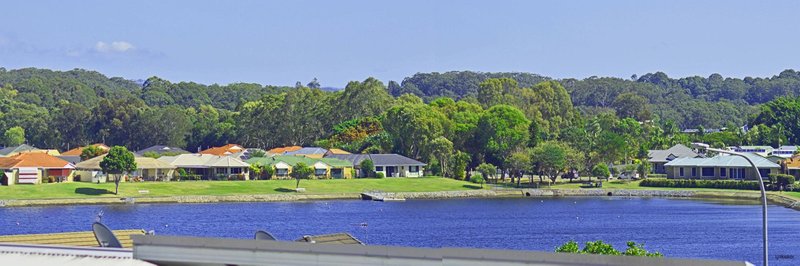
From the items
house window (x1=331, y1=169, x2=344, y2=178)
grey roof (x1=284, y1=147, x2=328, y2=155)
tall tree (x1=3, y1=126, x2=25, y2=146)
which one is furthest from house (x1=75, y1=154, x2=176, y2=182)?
tall tree (x1=3, y1=126, x2=25, y2=146)

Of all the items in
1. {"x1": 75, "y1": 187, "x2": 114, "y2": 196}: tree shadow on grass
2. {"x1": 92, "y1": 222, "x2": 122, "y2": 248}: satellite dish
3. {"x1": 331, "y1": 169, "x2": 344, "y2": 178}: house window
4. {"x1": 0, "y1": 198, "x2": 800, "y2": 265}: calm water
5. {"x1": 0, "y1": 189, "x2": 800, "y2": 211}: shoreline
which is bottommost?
{"x1": 0, "y1": 198, "x2": 800, "y2": 265}: calm water

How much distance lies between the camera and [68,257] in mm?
19859

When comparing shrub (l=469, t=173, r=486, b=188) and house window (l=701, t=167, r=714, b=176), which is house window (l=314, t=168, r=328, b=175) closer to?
shrub (l=469, t=173, r=486, b=188)

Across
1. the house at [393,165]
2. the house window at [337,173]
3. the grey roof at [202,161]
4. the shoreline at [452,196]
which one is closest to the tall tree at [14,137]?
the grey roof at [202,161]

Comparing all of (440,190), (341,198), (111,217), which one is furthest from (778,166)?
(111,217)

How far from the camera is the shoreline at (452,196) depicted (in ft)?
313

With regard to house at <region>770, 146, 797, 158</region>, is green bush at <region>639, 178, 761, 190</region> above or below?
below

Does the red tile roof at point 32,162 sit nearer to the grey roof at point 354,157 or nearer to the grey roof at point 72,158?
the grey roof at point 72,158

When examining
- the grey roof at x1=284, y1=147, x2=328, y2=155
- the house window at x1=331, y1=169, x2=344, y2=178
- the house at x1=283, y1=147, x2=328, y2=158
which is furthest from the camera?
the grey roof at x1=284, y1=147, x2=328, y2=155

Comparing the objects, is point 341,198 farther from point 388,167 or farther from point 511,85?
point 511,85

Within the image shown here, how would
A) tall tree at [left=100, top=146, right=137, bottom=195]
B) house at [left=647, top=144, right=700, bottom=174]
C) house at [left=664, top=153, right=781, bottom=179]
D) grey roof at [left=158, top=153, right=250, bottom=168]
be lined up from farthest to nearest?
house at [left=647, top=144, right=700, bottom=174] < grey roof at [left=158, top=153, right=250, bottom=168] < house at [left=664, top=153, right=781, bottom=179] < tall tree at [left=100, top=146, right=137, bottom=195]

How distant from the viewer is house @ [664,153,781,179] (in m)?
115

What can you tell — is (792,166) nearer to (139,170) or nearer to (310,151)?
(310,151)

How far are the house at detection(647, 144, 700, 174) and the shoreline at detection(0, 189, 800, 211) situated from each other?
2071 centimetres
